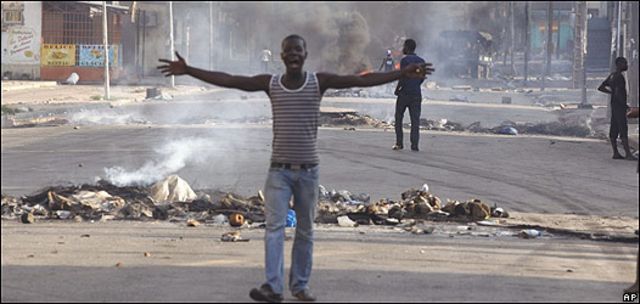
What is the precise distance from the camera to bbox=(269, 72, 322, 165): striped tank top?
8.23 metres

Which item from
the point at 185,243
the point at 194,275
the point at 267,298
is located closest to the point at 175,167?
the point at 185,243

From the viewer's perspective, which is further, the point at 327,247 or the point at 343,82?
the point at 327,247

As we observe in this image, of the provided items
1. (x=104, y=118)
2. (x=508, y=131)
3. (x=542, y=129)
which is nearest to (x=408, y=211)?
(x=508, y=131)

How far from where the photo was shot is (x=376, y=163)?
1880 cm

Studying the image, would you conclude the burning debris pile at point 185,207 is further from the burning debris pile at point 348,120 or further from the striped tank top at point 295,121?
the burning debris pile at point 348,120

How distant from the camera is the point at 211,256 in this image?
10.3 m

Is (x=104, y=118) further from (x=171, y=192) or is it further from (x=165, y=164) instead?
(x=171, y=192)

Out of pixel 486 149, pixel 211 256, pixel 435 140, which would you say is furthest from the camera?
pixel 435 140

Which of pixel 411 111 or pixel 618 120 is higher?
pixel 411 111

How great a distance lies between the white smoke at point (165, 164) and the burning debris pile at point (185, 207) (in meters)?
0.89

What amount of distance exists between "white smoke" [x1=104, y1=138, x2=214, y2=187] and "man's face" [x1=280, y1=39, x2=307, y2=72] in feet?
21.9

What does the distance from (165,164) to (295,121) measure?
397 inches

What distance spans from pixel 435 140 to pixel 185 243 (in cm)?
1308

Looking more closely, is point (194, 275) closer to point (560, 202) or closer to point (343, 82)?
point (343, 82)
